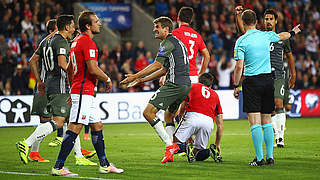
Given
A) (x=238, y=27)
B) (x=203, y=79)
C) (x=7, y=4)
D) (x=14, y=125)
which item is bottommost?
(x=14, y=125)

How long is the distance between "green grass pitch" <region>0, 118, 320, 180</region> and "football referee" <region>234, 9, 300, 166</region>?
489mm

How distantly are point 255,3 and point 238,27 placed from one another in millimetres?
17661

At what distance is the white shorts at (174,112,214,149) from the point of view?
9.45m

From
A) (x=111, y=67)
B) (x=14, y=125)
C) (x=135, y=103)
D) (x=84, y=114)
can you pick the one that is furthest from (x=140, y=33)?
(x=84, y=114)

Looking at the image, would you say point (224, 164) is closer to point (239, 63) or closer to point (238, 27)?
point (239, 63)

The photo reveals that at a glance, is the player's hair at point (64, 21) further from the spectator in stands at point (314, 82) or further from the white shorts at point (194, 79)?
the spectator in stands at point (314, 82)

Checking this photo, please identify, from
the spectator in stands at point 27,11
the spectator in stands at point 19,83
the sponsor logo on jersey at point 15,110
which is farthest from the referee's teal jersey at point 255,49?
the spectator in stands at point 27,11

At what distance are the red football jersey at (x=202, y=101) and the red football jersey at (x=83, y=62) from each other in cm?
219

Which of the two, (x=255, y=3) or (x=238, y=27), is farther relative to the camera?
(x=255, y=3)

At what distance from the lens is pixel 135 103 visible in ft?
63.7

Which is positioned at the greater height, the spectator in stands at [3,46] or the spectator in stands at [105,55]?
the spectator in stands at [3,46]

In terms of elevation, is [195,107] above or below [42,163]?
above

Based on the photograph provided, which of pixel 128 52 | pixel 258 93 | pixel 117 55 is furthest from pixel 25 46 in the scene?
pixel 258 93

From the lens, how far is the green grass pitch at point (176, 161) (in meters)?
7.93
